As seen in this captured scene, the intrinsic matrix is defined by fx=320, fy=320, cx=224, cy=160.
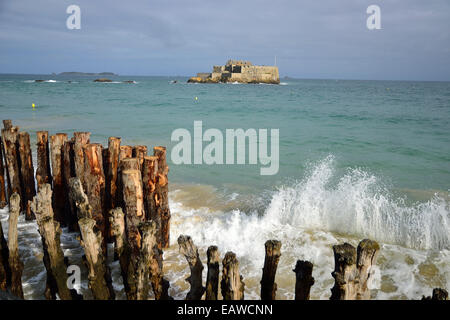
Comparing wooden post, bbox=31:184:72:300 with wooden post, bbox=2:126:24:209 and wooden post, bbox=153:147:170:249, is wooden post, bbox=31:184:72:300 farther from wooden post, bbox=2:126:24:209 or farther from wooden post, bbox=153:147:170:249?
wooden post, bbox=2:126:24:209

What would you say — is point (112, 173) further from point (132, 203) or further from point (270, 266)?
point (270, 266)

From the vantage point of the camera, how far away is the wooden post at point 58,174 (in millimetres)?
5957

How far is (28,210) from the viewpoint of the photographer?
21.4ft

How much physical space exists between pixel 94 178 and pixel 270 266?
3.35 metres

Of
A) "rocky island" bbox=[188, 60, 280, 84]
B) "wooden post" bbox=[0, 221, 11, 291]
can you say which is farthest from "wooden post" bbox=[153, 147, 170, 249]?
"rocky island" bbox=[188, 60, 280, 84]

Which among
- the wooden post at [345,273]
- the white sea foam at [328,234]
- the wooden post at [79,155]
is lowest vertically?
the white sea foam at [328,234]

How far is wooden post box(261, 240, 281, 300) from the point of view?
10.7 feet

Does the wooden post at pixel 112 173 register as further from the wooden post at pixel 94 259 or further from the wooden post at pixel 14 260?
the wooden post at pixel 94 259

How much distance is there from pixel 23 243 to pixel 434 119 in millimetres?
28856

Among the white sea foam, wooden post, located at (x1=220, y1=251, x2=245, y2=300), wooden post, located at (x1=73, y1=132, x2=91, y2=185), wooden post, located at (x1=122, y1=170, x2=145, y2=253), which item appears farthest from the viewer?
wooden post, located at (x1=73, y1=132, x2=91, y2=185)

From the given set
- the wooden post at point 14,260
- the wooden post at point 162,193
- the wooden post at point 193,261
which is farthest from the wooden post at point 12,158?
the wooden post at point 193,261

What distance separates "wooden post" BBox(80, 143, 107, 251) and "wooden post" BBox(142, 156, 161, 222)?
78cm

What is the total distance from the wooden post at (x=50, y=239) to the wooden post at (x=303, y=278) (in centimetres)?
279

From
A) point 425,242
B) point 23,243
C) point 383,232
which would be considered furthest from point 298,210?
point 23,243
